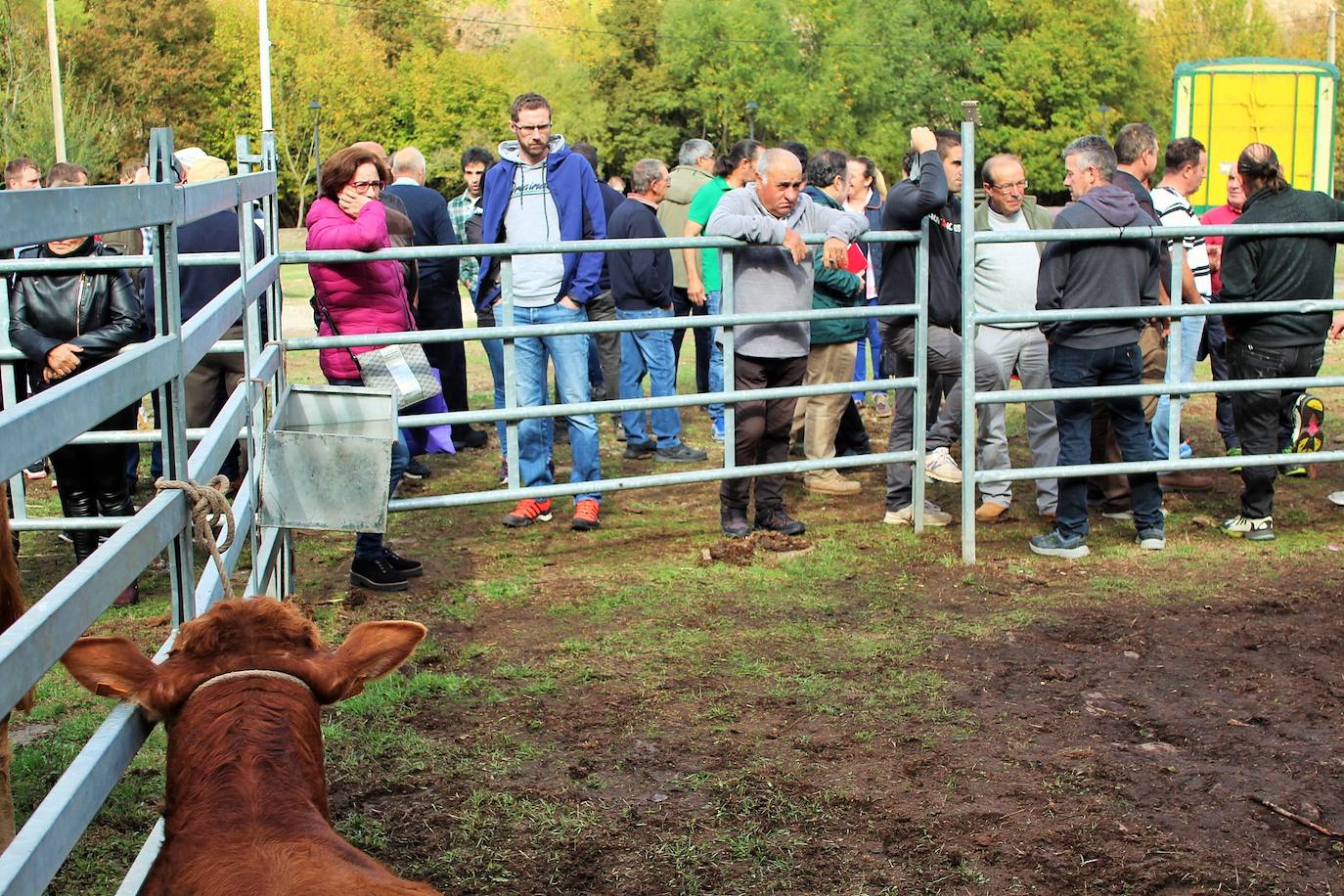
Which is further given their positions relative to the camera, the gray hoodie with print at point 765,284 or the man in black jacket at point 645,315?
the man in black jacket at point 645,315

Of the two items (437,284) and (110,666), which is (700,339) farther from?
(110,666)

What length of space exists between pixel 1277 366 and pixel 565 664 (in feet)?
13.2

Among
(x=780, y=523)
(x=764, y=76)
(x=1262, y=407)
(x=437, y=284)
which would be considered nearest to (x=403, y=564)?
(x=780, y=523)

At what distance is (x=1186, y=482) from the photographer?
8.05 metres

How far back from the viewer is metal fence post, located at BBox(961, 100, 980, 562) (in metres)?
6.26

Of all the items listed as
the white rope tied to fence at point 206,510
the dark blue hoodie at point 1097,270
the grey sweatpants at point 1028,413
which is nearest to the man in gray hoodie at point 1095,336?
the dark blue hoodie at point 1097,270

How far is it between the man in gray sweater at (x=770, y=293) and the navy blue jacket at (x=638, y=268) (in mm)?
2196

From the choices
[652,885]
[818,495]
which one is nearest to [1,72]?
[818,495]

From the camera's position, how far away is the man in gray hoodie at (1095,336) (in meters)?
6.55

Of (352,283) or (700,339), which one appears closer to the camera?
(352,283)

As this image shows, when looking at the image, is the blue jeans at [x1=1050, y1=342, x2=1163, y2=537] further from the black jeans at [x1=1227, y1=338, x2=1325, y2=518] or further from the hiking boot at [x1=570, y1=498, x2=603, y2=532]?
the hiking boot at [x1=570, y1=498, x2=603, y2=532]

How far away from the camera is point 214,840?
214 cm

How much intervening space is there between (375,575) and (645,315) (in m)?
3.64

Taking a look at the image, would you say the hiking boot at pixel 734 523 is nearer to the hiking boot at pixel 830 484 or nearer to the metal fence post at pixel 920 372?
the metal fence post at pixel 920 372
